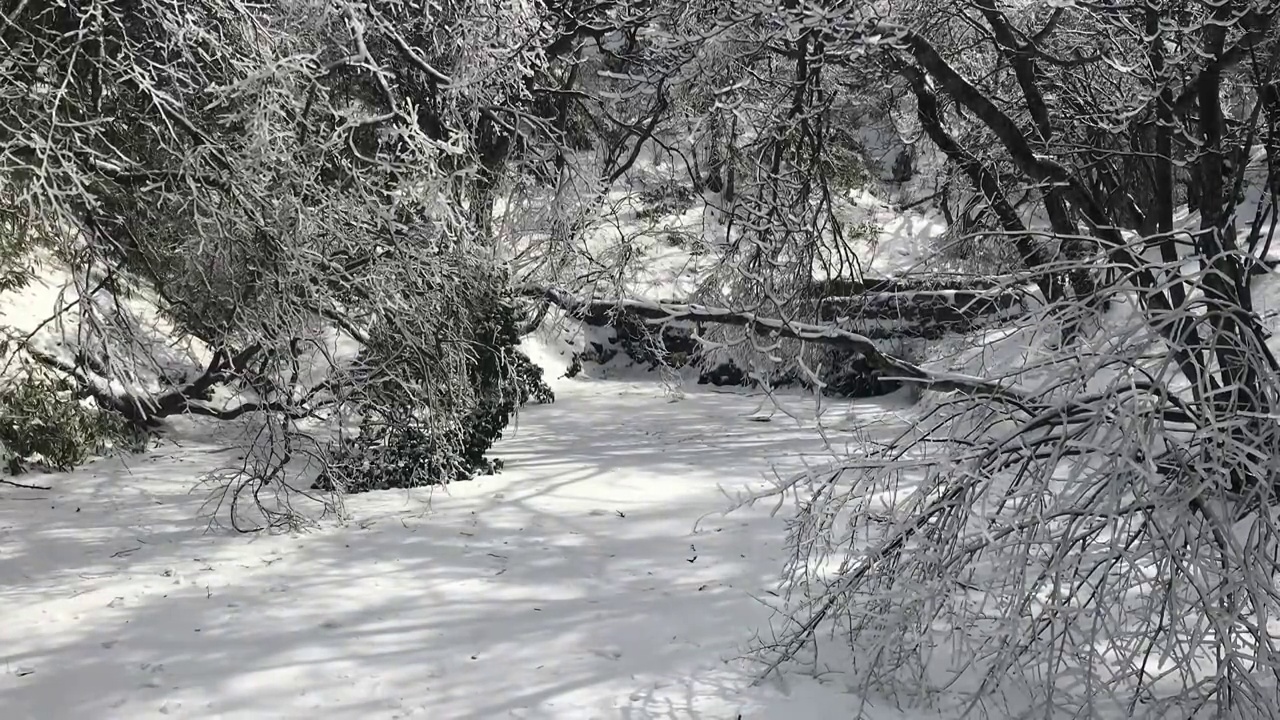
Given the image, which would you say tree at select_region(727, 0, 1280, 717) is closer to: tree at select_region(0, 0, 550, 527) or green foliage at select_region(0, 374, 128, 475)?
tree at select_region(0, 0, 550, 527)

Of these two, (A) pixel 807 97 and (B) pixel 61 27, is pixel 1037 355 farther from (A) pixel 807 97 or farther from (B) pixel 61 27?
(B) pixel 61 27

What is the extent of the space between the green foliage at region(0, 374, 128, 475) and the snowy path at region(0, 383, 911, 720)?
250 millimetres

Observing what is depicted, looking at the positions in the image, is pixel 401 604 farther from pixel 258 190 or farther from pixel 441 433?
pixel 258 190

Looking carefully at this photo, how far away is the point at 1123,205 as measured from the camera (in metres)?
7.74

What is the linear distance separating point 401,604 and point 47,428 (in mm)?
3998

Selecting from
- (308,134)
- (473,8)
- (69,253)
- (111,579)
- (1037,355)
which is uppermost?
(473,8)

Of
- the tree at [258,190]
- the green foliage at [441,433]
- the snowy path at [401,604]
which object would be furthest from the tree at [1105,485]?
the green foliage at [441,433]

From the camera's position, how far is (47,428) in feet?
23.6

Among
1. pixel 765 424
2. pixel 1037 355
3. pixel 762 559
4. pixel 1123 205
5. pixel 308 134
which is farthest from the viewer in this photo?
pixel 765 424

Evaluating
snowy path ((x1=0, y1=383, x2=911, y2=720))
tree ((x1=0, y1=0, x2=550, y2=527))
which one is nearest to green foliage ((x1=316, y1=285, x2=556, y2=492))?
tree ((x1=0, y1=0, x2=550, y2=527))

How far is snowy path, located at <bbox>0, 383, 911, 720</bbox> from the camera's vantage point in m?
3.83

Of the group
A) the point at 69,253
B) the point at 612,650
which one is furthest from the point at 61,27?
the point at 612,650

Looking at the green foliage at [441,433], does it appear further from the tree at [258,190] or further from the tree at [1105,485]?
the tree at [1105,485]

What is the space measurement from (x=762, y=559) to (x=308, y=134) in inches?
134
